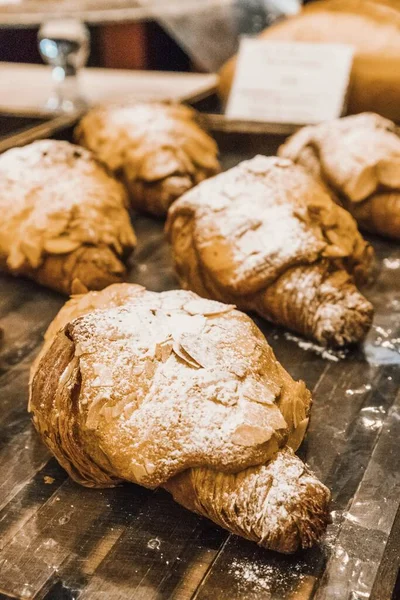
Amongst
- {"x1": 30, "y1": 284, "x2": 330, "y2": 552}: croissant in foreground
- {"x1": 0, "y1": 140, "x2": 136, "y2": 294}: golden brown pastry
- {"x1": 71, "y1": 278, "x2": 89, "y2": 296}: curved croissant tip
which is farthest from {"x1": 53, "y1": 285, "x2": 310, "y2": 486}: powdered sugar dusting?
{"x1": 0, "y1": 140, "x2": 136, "y2": 294}: golden brown pastry

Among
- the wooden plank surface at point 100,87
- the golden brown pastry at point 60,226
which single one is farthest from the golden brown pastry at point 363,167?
the wooden plank surface at point 100,87

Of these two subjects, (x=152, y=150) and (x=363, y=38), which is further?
Result: (x=363, y=38)

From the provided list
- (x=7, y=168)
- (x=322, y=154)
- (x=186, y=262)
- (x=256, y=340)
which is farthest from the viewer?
(x=322, y=154)

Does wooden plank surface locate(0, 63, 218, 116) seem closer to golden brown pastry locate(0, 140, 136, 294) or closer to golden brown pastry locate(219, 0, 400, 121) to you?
golden brown pastry locate(219, 0, 400, 121)

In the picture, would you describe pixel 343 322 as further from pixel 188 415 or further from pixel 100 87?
pixel 100 87

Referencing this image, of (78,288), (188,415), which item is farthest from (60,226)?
(188,415)


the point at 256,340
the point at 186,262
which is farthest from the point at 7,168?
the point at 256,340

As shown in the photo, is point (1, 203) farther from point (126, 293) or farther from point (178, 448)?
point (178, 448)
